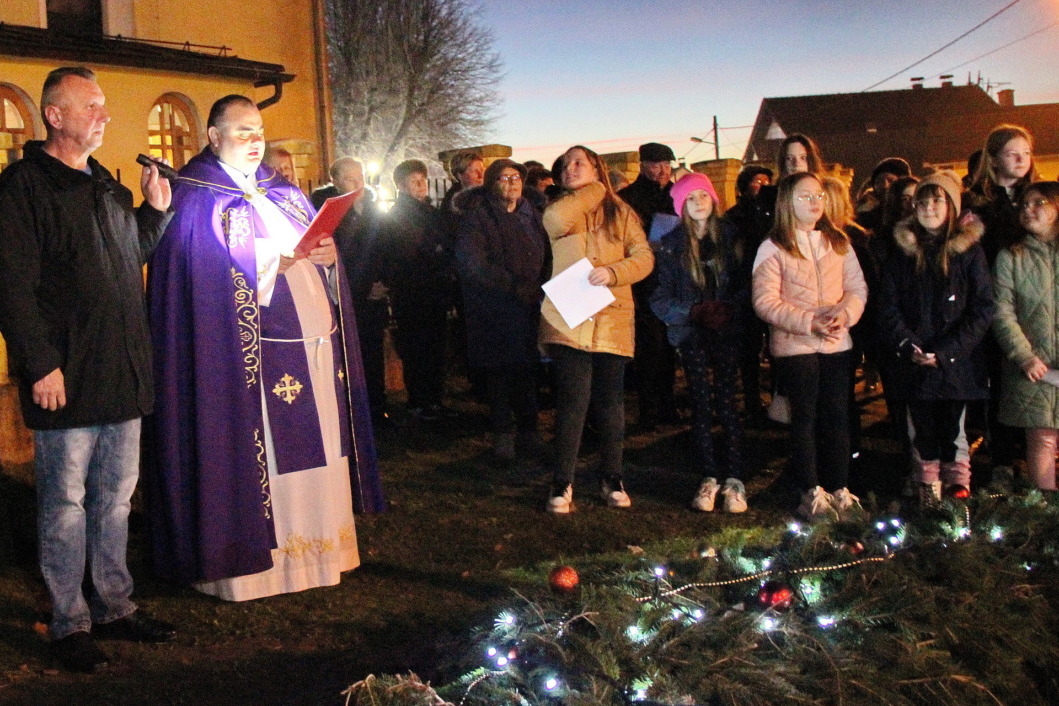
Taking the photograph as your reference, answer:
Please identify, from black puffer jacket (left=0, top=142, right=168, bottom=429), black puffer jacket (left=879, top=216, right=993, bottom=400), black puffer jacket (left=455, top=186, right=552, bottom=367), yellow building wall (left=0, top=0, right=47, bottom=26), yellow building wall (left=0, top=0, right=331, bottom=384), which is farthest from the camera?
yellow building wall (left=0, top=0, right=331, bottom=384)

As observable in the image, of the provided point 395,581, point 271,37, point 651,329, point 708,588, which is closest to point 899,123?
point 271,37

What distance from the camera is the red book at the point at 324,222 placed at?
485cm

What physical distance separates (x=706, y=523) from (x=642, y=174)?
11.3 feet

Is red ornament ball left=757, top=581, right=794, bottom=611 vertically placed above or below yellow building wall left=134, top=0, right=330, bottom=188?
below

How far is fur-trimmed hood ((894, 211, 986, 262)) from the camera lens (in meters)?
6.37

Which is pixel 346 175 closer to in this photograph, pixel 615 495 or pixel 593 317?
pixel 593 317

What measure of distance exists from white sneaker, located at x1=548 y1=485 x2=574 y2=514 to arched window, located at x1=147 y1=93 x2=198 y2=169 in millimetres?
11975

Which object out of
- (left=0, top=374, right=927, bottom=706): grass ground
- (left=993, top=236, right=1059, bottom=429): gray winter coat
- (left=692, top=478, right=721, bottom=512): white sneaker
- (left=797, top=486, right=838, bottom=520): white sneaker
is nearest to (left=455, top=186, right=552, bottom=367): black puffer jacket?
(left=0, top=374, right=927, bottom=706): grass ground

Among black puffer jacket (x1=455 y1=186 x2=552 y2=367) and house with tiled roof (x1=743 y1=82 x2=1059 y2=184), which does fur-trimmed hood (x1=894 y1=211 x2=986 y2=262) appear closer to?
black puffer jacket (x1=455 y1=186 x2=552 y2=367)

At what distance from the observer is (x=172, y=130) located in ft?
56.4

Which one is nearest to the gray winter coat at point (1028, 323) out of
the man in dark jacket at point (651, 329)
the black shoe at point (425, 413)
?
the man in dark jacket at point (651, 329)

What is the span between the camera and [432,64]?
139ft

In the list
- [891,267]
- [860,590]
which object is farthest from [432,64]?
[860,590]

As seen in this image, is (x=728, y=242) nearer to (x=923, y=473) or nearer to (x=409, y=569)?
(x=923, y=473)
